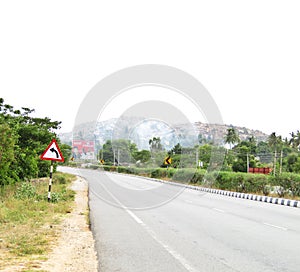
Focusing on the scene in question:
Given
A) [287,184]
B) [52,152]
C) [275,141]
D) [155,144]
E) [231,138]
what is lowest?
[287,184]

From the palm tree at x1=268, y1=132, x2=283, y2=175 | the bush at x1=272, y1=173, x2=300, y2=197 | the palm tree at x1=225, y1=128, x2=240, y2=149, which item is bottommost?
the bush at x1=272, y1=173, x2=300, y2=197

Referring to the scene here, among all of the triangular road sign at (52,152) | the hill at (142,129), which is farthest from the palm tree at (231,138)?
the triangular road sign at (52,152)

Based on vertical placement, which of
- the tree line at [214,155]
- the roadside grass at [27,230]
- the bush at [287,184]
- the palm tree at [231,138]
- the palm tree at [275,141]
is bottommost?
the roadside grass at [27,230]

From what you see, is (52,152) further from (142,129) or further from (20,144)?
(142,129)

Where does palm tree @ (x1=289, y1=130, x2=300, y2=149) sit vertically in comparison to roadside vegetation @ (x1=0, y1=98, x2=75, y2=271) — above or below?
above

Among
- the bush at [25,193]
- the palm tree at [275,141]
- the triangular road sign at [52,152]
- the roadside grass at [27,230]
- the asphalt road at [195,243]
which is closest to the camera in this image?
the asphalt road at [195,243]

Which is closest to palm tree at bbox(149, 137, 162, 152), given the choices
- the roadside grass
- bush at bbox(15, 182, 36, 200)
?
bush at bbox(15, 182, 36, 200)

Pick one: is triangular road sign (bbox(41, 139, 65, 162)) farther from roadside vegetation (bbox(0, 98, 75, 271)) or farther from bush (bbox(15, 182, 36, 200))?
bush (bbox(15, 182, 36, 200))

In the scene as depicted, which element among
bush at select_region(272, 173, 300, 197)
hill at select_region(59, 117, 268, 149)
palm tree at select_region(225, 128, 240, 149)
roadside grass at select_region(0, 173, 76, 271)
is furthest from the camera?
palm tree at select_region(225, 128, 240, 149)

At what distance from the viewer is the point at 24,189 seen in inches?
714

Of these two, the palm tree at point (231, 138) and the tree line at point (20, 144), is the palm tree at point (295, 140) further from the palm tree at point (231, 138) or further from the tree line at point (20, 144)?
the tree line at point (20, 144)

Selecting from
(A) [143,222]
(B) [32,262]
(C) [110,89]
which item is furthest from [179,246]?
(C) [110,89]

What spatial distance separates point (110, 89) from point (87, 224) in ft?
35.7

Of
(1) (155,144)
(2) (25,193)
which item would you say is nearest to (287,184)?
(2) (25,193)
